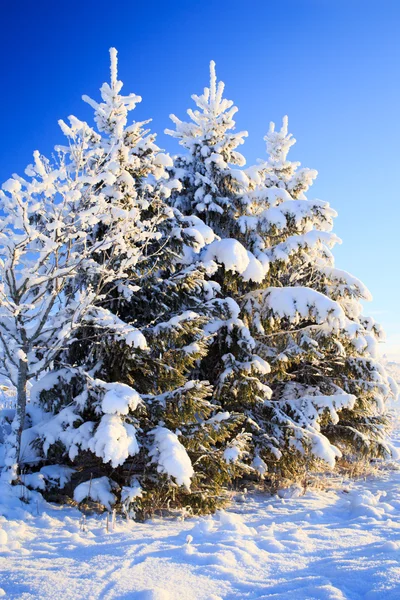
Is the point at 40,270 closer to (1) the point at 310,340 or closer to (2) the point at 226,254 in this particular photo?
(2) the point at 226,254

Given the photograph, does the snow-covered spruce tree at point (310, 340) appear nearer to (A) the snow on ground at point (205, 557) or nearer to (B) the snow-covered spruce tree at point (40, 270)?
(A) the snow on ground at point (205, 557)

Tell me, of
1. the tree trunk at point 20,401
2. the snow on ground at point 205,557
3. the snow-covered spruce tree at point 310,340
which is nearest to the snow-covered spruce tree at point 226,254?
the snow-covered spruce tree at point 310,340

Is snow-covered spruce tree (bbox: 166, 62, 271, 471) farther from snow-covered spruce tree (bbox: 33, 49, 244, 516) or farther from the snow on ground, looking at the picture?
the snow on ground

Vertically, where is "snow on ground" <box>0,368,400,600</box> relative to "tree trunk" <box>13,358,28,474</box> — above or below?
below

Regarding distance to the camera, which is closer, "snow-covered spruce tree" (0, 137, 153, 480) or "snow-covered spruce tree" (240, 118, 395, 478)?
"snow-covered spruce tree" (0, 137, 153, 480)

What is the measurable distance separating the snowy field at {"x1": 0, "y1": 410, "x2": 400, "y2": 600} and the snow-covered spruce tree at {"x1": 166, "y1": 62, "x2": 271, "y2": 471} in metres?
1.77

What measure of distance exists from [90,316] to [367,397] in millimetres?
6706

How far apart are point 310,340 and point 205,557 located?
487 cm

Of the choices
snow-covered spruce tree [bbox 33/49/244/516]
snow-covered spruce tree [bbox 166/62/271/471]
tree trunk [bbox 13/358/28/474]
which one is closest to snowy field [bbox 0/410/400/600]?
snow-covered spruce tree [bbox 33/49/244/516]

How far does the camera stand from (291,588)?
3.04 m

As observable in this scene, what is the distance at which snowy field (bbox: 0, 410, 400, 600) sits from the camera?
9.80 feet

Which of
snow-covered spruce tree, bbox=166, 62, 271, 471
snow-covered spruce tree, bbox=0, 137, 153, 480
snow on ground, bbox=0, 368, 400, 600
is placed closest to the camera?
snow on ground, bbox=0, 368, 400, 600

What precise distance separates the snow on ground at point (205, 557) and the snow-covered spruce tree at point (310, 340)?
1974mm

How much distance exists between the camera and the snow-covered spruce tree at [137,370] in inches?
211
